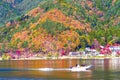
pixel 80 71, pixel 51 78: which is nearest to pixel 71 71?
pixel 80 71

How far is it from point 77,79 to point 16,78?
17.3 meters

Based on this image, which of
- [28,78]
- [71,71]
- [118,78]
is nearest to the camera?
[118,78]

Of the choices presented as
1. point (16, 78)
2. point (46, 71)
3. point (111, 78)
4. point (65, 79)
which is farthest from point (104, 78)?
point (46, 71)

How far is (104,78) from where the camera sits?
335 feet

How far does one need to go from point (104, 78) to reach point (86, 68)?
31.4m

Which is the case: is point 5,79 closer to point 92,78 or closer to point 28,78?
point 28,78

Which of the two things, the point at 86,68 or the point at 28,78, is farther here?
the point at 86,68

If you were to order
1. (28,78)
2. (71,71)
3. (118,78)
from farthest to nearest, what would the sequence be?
1. (71,71)
2. (28,78)
3. (118,78)

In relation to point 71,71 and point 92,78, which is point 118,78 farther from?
point 71,71

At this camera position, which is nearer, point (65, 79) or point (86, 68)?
point (65, 79)

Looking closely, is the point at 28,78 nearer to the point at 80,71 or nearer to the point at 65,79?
the point at 65,79

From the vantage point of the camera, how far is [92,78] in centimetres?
10288

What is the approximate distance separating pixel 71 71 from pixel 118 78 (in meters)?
30.6

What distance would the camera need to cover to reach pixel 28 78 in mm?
107500
